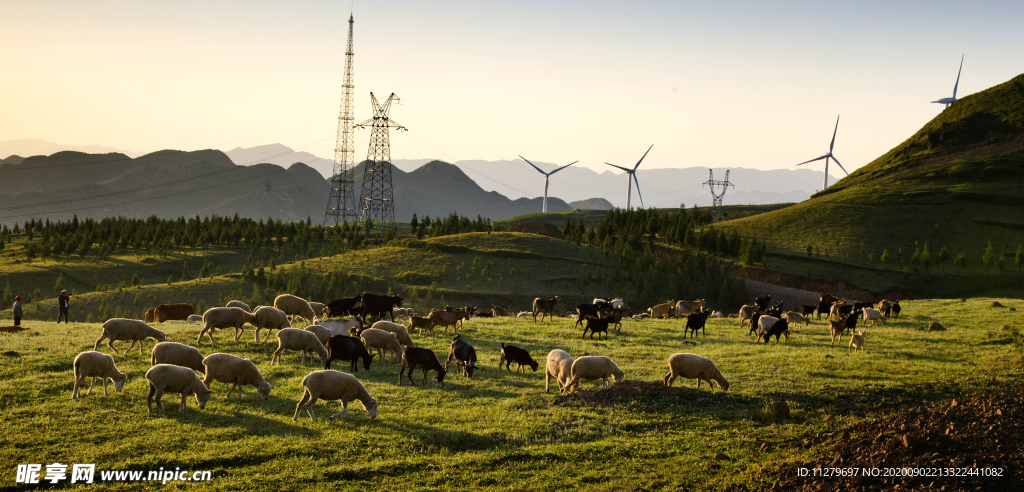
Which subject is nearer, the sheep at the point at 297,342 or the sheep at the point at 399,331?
the sheep at the point at 297,342

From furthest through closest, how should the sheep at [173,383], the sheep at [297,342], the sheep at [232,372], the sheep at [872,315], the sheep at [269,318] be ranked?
the sheep at [872,315] → the sheep at [269,318] → the sheep at [297,342] → the sheep at [232,372] → the sheep at [173,383]

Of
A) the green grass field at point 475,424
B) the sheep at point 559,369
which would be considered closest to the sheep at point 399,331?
the green grass field at point 475,424

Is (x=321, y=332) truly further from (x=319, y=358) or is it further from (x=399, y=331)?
(x=399, y=331)

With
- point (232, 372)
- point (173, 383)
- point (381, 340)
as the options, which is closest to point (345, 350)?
point (381, 340)

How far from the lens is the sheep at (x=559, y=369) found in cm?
1825

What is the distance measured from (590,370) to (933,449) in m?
8.57

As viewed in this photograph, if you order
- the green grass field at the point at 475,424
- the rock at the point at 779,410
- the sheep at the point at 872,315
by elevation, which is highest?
the sheep at the point at 872,315

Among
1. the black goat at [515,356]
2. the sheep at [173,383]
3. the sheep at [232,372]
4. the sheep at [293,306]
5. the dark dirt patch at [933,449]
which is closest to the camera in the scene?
the dark dirt patch at [933,449]

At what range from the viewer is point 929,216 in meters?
118

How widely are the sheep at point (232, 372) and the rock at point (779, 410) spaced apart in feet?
42.4

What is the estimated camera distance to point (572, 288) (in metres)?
76.3

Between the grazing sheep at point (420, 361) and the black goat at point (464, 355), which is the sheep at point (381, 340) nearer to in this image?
the black goat at point (464, 355)

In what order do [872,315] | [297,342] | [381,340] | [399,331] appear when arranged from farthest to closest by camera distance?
[872,315] < [399,331] < [381,340] < [297,342]

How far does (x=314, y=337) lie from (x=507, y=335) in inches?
431
